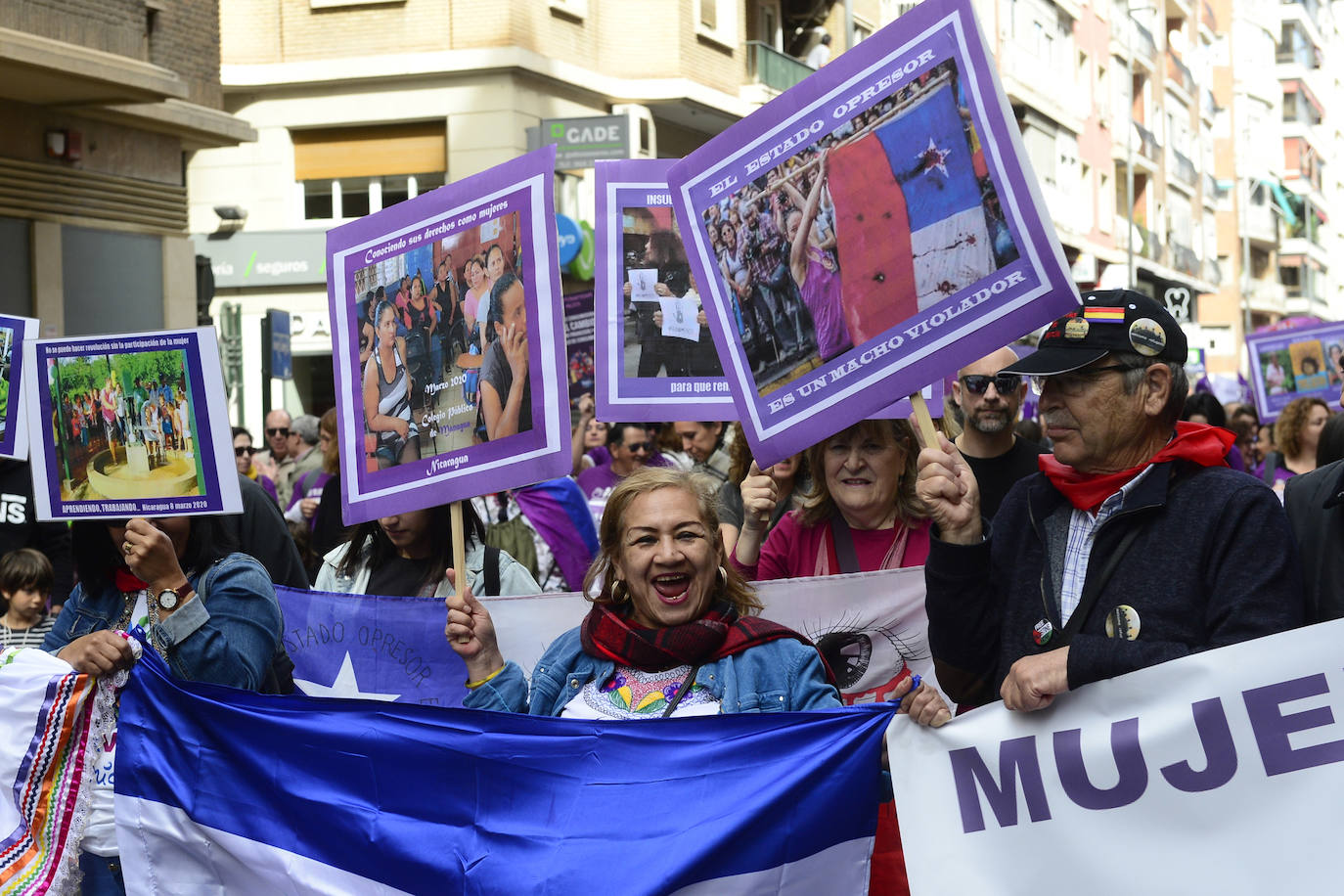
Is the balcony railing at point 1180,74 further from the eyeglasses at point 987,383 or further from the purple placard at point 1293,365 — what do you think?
the eyeglasses at point 987,383

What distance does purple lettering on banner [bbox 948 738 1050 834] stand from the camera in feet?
10.6

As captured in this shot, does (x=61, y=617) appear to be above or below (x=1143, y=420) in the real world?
below

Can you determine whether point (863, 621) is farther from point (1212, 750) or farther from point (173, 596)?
point (173, 596)

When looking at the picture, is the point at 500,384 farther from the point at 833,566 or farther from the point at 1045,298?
the point at 1045,298

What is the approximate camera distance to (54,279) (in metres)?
15.2

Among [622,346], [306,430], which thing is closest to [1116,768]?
[622,346]

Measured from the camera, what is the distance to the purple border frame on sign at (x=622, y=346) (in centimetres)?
503

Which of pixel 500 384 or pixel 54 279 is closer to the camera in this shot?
pixel 500 384

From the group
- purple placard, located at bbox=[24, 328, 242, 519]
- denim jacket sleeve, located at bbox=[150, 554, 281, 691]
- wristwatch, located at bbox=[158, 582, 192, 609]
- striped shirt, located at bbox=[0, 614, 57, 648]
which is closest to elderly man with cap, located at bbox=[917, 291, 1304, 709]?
denim jacket sleeve, located at bbox=[150, 554, 281, 691]

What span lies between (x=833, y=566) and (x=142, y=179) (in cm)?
1339

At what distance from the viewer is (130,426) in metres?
4.36

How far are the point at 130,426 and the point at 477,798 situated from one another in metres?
1.44

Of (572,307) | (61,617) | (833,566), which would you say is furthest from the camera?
(572,307)

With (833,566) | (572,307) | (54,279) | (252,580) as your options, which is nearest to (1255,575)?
(833,566)
